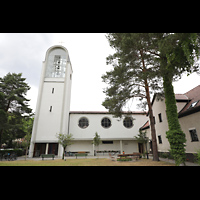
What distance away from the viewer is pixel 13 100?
877 inches

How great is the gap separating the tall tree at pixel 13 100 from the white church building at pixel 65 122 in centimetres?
354

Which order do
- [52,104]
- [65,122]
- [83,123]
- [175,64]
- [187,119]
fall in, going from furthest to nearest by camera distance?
[83,123]
[52,104]
[65,122]
[187,119]
[175,64]

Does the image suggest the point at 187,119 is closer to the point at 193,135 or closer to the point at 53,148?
the point at 193,135

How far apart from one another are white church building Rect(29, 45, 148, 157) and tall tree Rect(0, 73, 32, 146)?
354 cm

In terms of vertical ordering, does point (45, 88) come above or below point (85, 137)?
above

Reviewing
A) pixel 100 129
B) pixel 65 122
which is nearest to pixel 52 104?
pixel 65 122

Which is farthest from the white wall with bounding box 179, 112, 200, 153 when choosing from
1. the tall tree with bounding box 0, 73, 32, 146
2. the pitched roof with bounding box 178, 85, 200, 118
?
the tall tree with bounding box 0, 73, 32, 146

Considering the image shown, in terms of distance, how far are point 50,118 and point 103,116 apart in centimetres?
1019

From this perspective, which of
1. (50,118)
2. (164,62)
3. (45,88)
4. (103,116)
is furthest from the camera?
(103,116)

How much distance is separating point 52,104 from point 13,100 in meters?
6.77
